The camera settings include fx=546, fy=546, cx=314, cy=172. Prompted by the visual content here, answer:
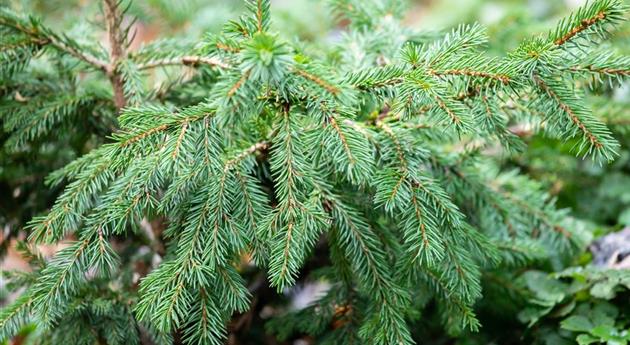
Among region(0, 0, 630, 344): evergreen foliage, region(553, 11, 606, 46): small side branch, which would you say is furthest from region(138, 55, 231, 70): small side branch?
region(553, 11, 606, 46): small side branch

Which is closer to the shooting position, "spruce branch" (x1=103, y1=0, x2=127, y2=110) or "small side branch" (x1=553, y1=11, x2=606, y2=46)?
"small side branch" (x1=553, y1=11, x2=606, y2=46)

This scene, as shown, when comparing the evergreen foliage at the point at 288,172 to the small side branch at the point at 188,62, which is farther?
the small side branch at the point at 188,62

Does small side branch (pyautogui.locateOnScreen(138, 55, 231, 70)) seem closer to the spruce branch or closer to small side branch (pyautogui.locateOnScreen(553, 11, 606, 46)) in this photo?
the spruce branch

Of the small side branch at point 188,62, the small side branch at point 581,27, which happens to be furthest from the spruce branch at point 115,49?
the small side branch at point 581,27

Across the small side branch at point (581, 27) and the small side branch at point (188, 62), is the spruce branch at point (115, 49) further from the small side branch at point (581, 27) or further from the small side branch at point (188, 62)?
the small side branch at point (581, 27)

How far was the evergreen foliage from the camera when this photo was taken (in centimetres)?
84

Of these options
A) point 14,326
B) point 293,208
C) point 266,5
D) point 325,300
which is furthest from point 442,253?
point 14,326

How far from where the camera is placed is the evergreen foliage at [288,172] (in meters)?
0.84

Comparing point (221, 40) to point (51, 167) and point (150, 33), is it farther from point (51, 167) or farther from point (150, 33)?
point (150, 33)

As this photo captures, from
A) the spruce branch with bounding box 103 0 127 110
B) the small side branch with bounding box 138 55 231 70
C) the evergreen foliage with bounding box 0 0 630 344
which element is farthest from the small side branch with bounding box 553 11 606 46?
the spruce branch with bounding box 103 0 127 110

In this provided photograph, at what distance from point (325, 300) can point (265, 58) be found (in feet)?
2.07

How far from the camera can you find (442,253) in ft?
2.97

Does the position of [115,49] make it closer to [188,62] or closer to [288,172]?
[188,62]

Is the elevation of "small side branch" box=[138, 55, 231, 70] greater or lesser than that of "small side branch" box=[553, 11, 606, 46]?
lesser
